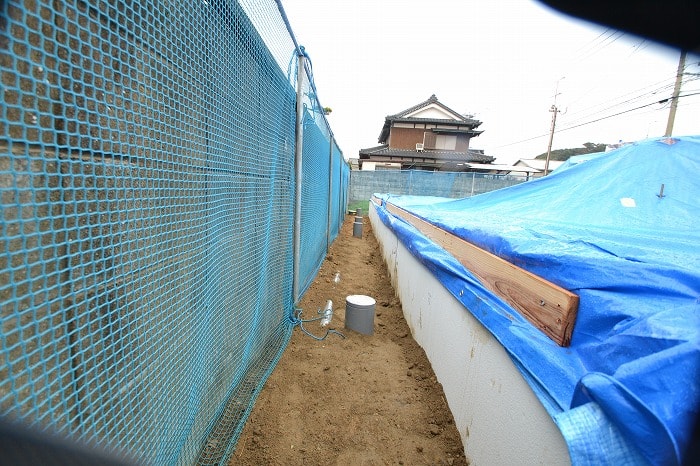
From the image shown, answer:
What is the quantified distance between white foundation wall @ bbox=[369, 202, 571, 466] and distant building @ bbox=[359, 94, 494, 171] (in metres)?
23.8

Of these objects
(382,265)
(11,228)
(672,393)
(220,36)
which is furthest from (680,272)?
(382,265)

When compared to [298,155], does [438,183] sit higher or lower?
higher

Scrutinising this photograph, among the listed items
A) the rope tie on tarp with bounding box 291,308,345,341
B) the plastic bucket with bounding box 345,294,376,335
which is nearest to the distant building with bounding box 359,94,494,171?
the rope tie on tarp with bounding box 291,308,345,341

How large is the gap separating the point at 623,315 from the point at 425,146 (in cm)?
2749

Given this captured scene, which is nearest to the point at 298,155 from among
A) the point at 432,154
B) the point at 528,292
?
the point at 528,292

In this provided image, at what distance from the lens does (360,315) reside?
321cm

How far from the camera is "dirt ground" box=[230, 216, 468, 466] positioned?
181 cm

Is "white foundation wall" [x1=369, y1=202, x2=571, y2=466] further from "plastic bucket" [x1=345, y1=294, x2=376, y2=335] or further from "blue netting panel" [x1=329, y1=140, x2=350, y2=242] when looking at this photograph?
"blue netting panel" [x1=329, y1=140, x2=350, y2=242]

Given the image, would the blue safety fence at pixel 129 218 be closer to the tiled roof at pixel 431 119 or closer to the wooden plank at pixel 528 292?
the wooden plank at pixel 528 292

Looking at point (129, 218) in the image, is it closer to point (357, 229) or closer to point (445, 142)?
point (357, 229)

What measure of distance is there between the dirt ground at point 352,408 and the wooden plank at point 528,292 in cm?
106

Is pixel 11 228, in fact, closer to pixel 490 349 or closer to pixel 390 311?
pixel 490 349

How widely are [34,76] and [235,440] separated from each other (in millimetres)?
1927

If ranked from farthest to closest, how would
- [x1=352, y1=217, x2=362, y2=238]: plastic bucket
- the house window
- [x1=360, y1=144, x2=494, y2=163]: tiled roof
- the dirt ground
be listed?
the house window < [x1=360, y1=144, x2=494, y2=163]: tiled roof < [x1=352, y1=217, x2=362, y2=238]: plastic bucket < the dirt ground
